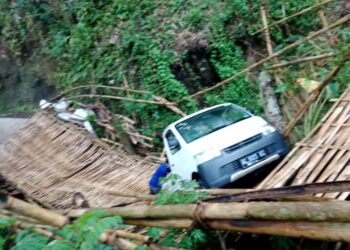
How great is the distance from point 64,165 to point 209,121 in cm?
336

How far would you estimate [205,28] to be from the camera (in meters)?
10.7

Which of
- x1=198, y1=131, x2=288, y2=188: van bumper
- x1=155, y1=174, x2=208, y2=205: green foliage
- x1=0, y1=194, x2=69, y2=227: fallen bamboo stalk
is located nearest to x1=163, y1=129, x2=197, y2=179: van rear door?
x1=198, y1=131, x2=288, y2=188: van bumper

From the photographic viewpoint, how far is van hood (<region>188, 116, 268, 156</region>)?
6805 millimetres

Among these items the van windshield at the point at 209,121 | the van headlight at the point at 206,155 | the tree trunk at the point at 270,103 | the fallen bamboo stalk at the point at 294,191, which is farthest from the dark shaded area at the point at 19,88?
the fallen bamboo stalk at the point at 294,191

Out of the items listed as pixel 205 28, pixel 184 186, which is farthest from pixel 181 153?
pixel 205 28

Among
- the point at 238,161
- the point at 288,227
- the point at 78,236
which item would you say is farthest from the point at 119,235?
the point at 238,161

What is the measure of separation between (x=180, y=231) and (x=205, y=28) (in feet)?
25.5

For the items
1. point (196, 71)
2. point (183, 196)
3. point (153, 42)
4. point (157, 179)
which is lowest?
point (157, 179)

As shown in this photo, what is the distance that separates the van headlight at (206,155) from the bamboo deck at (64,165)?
63.8 inches

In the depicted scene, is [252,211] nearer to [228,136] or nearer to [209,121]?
[228,136]

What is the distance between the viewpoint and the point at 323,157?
458cm

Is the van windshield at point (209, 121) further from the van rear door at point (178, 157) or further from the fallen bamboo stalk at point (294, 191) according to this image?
the fallen bamboo stalk at point (294, 191)

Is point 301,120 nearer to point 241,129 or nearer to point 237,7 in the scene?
point 241,129

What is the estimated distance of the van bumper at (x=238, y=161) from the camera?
6469 mm
